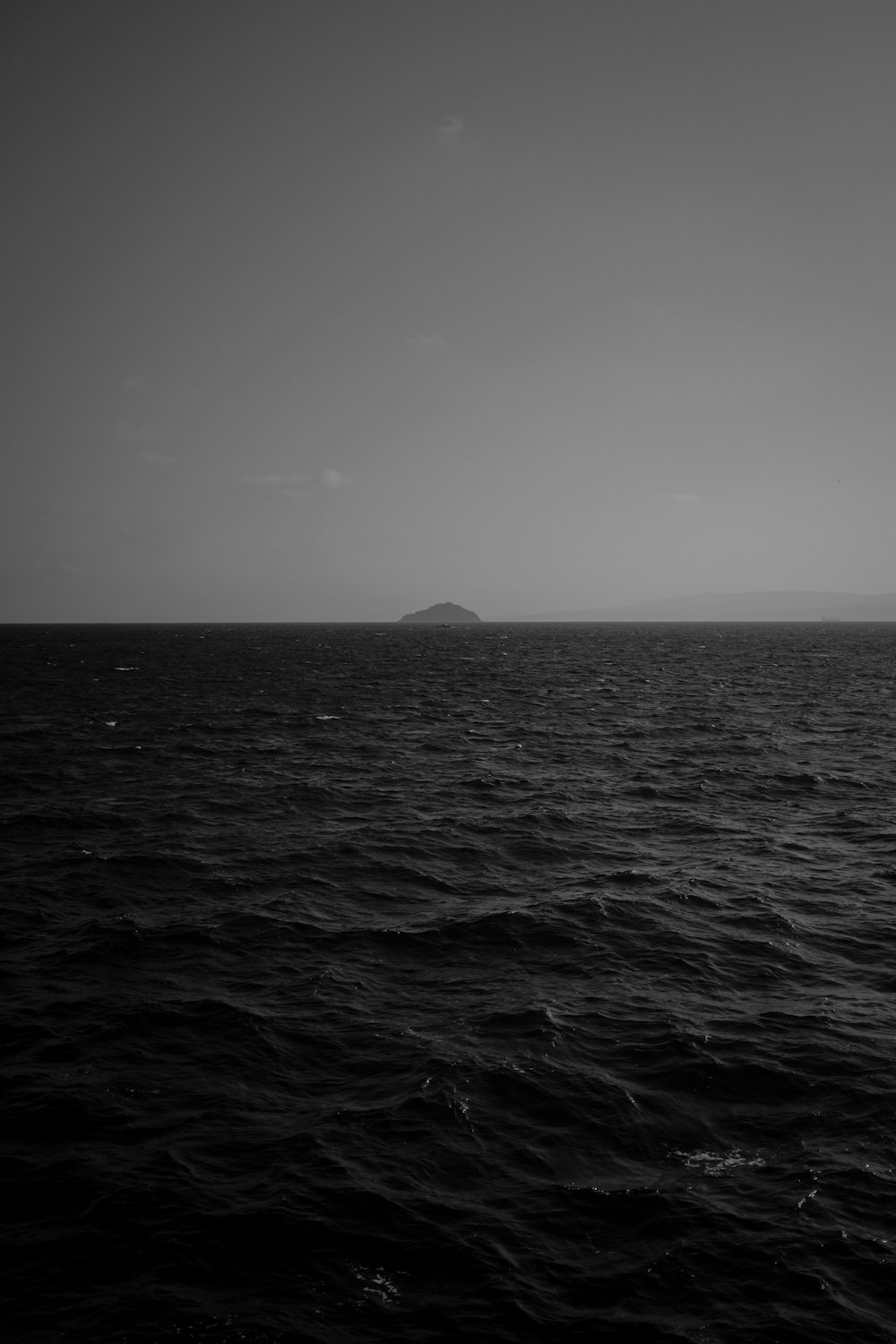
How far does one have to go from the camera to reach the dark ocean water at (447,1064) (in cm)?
1052

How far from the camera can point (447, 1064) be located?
51.1ft

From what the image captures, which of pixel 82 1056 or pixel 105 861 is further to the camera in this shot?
pixel 105 861

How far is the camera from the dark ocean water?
1052cm

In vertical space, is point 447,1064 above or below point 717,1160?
above

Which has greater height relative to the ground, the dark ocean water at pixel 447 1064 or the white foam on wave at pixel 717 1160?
the dark ocean water at pixel 447 1064

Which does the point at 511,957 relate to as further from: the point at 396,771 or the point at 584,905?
the point at 396,771

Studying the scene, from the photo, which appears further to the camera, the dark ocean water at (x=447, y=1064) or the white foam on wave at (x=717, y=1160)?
the white foam on wave at (x=717, y=1160)

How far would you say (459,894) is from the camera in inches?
996

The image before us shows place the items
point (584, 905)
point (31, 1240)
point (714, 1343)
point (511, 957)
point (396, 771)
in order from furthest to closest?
1. point (396, 771)
2. point (584, 905)
3. point (511, 957)
4. point (31, 1240)
5. point (714, 1343)

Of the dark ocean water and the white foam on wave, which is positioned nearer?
the dark ocean water

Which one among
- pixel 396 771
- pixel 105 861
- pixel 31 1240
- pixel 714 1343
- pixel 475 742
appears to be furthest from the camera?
pixel 475 742

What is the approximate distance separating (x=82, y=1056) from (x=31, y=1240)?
496 centimetres

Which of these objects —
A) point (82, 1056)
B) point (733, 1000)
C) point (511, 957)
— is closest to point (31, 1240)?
point (82, 1056)

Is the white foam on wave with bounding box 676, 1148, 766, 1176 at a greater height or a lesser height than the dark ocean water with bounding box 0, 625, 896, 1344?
lesser
